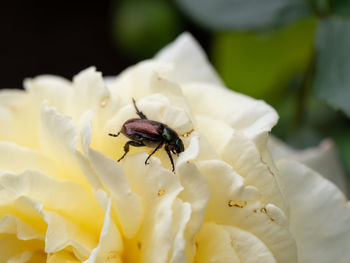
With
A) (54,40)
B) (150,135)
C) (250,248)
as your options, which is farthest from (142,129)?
(54,40)

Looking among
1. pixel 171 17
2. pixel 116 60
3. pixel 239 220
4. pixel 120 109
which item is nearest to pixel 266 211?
pixel 239 220

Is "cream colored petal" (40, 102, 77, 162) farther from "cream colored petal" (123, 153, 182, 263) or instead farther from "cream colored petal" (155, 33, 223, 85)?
"cream colored petal" (155, 33, 223, 85)

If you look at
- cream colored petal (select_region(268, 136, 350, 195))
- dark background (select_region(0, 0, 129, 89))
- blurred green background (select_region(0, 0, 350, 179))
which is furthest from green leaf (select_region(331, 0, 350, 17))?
dark background (select_region(0, 0, 129, 89))

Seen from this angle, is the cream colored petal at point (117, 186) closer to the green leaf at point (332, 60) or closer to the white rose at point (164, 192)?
the white rose at point (164, 192)

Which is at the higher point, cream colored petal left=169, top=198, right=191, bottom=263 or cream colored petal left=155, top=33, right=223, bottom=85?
cream colored petal left=169, top=198, right=191, bottom=263

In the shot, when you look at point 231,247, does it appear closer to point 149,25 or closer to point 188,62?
point 188,62

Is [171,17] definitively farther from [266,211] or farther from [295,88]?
[266,211]

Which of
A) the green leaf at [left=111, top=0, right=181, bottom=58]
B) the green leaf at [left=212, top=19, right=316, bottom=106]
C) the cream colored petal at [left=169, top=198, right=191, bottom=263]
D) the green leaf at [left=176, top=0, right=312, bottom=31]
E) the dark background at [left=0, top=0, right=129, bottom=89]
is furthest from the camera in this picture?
the dark background at [left=0, top=0, right=129, bottom=89]
